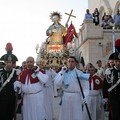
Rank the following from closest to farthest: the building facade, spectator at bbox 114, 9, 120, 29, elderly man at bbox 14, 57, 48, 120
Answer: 1. elderly man at bbox 14, 57, 48, 120
2. spectator at bbox 114, 9, 120, 29
3. the building facade

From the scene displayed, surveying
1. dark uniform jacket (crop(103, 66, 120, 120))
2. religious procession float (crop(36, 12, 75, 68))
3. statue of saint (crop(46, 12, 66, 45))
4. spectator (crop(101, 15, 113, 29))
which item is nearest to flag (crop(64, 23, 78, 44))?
religious procession float (crop(36, 12, 75, 68))

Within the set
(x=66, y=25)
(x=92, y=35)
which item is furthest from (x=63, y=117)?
(x=66, y=25)

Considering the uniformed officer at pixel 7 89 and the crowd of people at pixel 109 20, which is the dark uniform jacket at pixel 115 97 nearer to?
the uniformed officer at pixel 7 89

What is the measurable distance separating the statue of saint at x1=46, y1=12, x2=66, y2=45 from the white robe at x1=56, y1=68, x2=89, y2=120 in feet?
46.8

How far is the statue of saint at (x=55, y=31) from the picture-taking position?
2367 cm

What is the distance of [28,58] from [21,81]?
0.58 m

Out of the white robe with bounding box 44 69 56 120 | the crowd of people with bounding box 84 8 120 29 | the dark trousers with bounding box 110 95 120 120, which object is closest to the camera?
the dark trousers with bounding box 110 95 120 120

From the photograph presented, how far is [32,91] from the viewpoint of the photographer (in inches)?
354

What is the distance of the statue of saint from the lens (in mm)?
23675

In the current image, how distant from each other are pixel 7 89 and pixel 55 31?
15342 mm

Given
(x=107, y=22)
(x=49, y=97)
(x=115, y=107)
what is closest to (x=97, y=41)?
(x=107, y=22)

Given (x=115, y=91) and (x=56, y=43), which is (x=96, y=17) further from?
(x=115, y=91)

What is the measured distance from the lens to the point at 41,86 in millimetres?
9180

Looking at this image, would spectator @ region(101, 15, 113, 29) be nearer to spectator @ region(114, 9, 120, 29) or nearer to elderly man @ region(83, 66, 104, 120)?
spectator @ region(114, 9, 120, 29)
